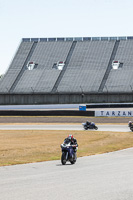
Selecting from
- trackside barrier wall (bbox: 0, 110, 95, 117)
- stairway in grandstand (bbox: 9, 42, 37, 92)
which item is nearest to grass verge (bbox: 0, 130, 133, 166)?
trackside barrier wall (bbox: 0, 110, 95, 117)

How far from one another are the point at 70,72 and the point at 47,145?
57359 mm

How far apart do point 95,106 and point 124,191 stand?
49.4 m

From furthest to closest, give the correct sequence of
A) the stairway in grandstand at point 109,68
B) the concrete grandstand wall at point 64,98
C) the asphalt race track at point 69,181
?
the stairway in grandstand at point 109,68 < the concrete grandstand wall at point 64,98 < the asphalt race track at point 69,181

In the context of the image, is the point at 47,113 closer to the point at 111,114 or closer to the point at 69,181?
the point at 111,114

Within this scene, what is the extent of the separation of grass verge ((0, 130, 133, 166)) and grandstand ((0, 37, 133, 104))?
4058cm

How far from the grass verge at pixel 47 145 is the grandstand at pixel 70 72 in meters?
40.6

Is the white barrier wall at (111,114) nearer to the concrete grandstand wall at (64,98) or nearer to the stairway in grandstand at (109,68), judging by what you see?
the concrete grandstand wall at (64,98)

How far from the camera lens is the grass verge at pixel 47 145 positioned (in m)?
21.8

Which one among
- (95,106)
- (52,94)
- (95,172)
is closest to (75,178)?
(95,172)

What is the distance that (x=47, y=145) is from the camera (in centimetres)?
2783

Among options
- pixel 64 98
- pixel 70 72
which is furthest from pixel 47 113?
pixel 70 72

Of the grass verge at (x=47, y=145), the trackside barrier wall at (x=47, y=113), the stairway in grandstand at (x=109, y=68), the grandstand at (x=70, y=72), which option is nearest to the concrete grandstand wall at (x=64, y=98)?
the grandstand at (x=70, y=72)

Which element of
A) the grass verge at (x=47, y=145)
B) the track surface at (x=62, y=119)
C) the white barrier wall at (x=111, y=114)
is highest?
the white barrier wall at (x=111, y=114)

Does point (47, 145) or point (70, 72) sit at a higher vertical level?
point (70, 72)
